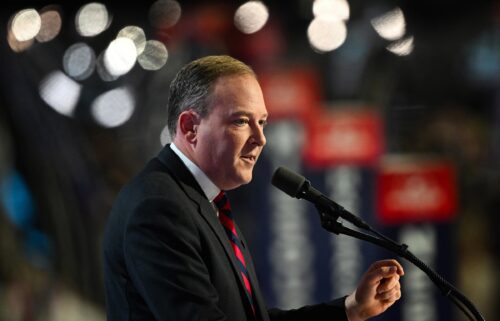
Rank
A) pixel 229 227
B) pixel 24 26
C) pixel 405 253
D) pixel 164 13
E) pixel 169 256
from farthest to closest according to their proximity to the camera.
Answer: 1. pixel 164 13
2. pixel 24 26
3. pixel 229 227
4. pixel 405 253
5. pixel 169 256

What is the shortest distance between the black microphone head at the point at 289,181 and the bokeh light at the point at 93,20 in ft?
10.9

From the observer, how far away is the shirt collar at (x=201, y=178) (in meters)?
1.55

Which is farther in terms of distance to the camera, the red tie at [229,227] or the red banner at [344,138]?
the red banner at [344,138]

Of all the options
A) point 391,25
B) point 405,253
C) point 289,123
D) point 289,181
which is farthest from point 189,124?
point 391,25

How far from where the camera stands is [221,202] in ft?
5.32

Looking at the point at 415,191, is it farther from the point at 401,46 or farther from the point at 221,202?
the point at 221,202

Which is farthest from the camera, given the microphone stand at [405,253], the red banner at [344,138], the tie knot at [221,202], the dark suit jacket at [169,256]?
the red banner at [344,138]

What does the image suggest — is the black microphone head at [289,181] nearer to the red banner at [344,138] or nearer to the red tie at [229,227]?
the red tie at [229,227]

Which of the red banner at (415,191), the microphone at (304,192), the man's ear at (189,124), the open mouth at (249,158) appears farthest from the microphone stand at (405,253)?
the red banner at (415,191)

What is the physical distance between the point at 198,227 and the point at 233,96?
0.27 metres

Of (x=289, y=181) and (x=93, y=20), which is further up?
(x=93, y=20)

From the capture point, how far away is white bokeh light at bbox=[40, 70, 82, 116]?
4.64m

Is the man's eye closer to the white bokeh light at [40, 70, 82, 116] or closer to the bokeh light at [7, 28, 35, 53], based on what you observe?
the white bokeh light at [40, 70, 82, 116]

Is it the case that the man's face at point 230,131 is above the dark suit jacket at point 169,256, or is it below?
above
